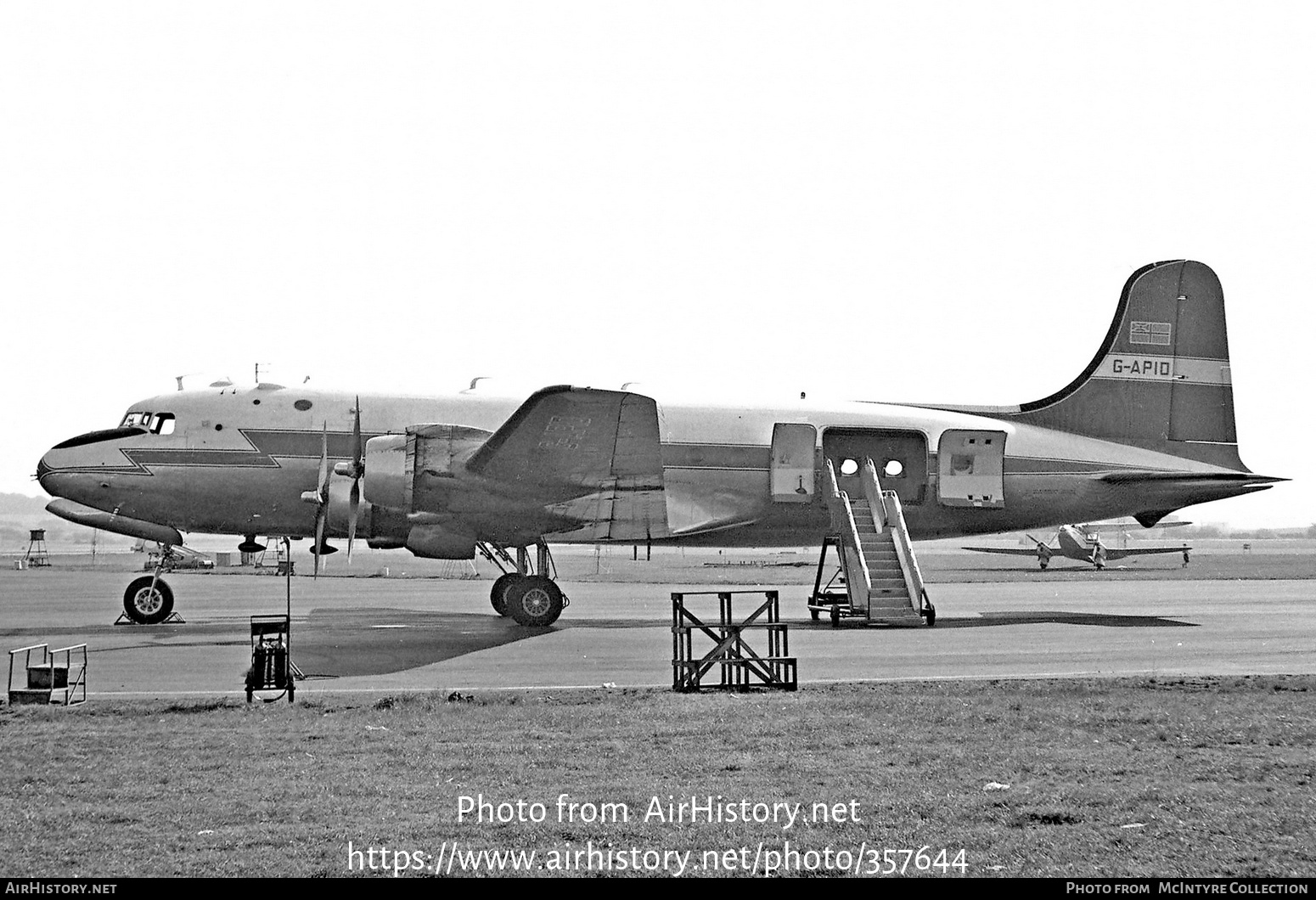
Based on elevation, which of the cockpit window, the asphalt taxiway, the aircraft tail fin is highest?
the aircraft tail fin

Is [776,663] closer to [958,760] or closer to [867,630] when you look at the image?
[958,760]

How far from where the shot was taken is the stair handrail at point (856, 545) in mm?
21250

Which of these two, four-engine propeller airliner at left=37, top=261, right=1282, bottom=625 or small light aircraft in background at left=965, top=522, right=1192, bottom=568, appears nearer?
four-engine propeller airliner at left=37, top=261, right=1282, bottom=625

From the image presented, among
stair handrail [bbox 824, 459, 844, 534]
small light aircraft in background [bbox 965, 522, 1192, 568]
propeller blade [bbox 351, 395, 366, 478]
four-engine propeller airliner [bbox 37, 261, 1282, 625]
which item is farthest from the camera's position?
small light aircraft in background [bbox 965, 522, 1192, 568]

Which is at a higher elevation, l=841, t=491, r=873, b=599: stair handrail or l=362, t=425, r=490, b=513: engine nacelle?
l=362, t=425, r=490, b=513: engine nacelle

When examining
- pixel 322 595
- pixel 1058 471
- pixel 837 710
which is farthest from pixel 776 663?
pixel 322 595

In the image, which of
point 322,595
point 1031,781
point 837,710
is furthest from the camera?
point 322,595

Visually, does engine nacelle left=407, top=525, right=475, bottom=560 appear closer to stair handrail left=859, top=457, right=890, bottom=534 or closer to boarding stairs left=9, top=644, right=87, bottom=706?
stair handrail left=859, top=457, right=890, bottom=534

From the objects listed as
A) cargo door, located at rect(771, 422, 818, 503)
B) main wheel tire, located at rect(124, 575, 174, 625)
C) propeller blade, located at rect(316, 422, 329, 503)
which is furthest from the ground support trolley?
cargo door, located at rect(771, 422, 818, 503)

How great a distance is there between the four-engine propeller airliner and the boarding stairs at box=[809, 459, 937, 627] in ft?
3.16

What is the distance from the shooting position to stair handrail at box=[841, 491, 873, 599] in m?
21.2

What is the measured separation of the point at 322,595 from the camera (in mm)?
31703

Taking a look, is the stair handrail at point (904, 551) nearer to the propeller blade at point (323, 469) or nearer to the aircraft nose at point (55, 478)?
the propeller blade at point (323, 469)
